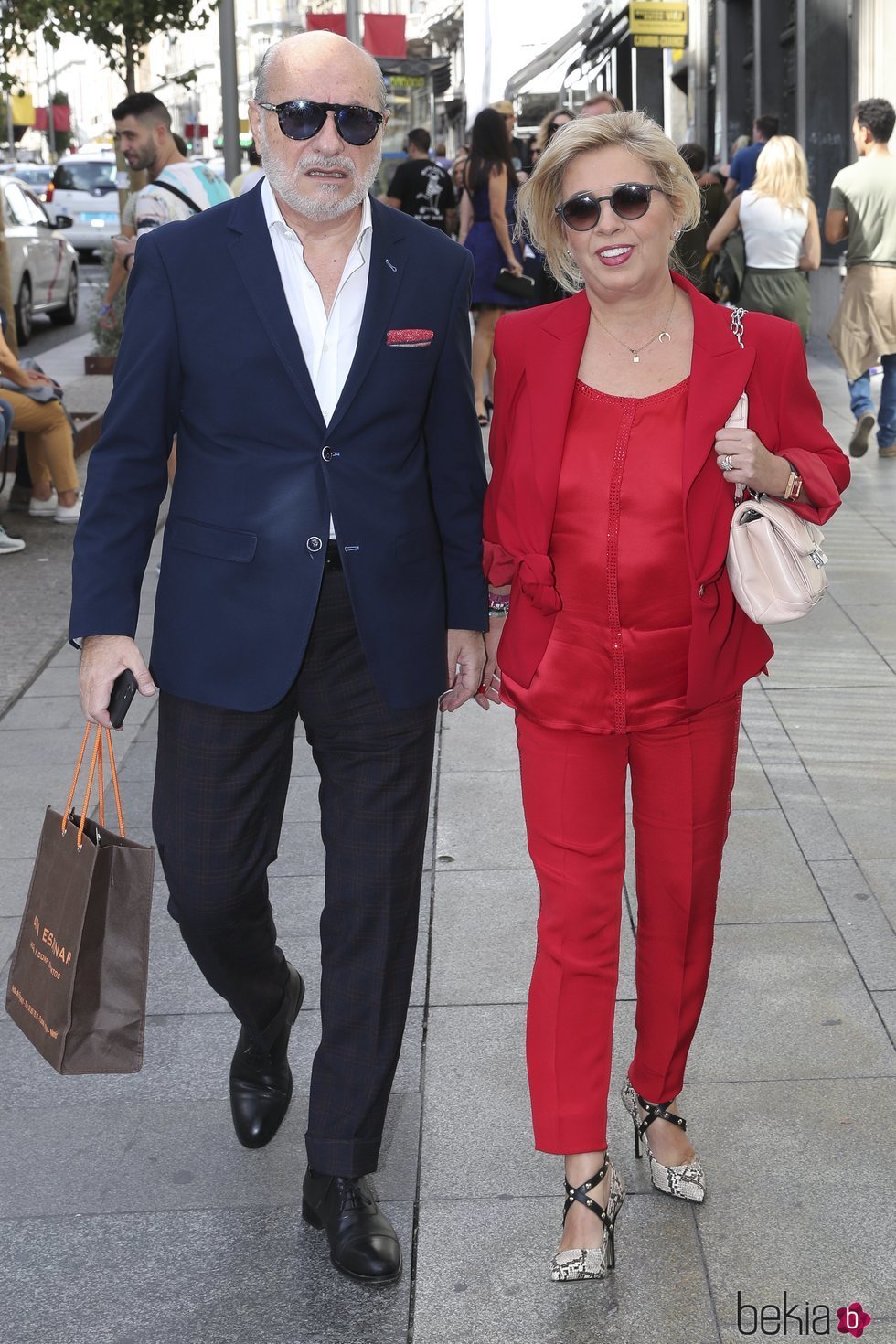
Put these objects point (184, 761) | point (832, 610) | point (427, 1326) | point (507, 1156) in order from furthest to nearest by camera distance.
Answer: point (832, 610), point (507, 1156), point (184, 761), point (427, 1326)

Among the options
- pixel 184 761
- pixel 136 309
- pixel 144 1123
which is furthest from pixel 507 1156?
pixel 136 309

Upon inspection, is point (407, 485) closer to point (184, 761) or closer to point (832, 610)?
point (184, 761)

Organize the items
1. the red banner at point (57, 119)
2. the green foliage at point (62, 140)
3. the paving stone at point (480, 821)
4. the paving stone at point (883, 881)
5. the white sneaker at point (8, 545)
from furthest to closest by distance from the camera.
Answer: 1. the green foliage at point (62, 140)
2. the red banner at point (57, 119)
3. the white sneaker at point (8, 545)
4. the paving stone at point (480, 821)
5. the paving stone at point (883, 881)

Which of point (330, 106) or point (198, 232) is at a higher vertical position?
point (330, 106)

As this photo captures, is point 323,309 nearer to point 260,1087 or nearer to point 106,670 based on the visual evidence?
point 106,670

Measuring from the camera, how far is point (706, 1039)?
12.2 feet

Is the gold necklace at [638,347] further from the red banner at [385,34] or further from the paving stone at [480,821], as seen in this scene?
the red banner at [385,34]

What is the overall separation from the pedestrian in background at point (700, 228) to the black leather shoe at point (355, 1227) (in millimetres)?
4679

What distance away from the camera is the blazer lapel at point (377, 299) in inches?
112

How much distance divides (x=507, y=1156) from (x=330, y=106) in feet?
6.35

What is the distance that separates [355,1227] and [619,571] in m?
1.21

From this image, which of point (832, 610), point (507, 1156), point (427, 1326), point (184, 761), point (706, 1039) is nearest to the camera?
point (427, 1326)

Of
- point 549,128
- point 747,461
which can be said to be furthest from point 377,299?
point 549,128

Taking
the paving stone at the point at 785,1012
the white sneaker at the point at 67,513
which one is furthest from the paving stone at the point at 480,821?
the white sneaker at the point at 67,513
